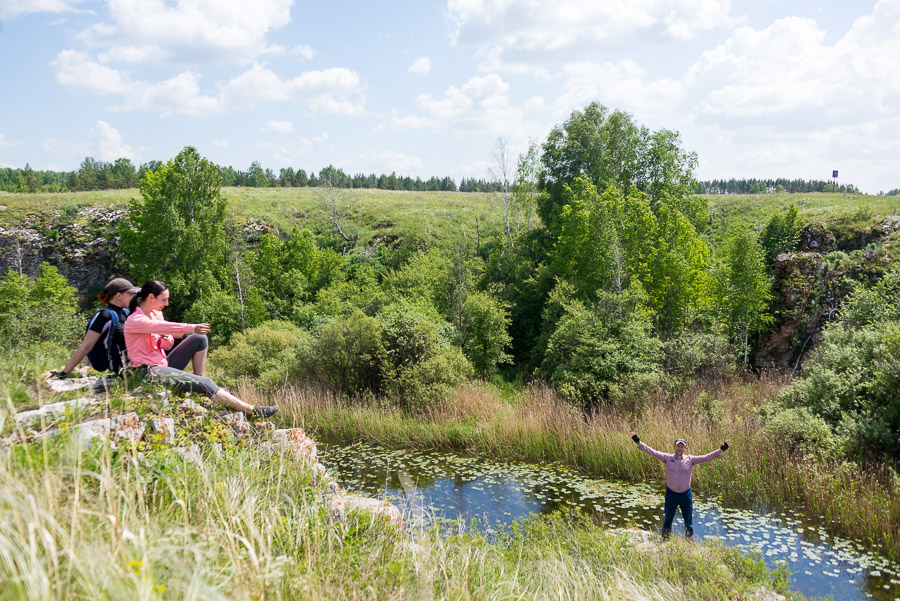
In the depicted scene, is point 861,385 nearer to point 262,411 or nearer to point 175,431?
point 262,411

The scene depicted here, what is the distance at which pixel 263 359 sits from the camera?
1698 centimetres

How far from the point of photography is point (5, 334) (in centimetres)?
2009

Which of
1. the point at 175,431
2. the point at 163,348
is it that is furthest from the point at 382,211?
the point at 175,431

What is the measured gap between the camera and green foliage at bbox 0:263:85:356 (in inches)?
750

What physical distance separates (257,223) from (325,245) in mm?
4787

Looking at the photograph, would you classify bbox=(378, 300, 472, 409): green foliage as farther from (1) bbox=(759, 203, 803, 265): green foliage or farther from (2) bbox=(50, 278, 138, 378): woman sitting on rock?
(1) bbox=(759, 203, 803, 265): green foliage

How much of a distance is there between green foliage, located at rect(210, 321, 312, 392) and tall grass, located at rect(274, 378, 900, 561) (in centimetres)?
173

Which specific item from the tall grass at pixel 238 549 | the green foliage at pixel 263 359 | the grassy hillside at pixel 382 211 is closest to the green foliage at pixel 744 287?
the tall grass at pixel 238 549

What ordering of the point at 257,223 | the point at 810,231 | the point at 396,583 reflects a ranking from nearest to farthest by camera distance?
the point at 396,583, the point at 810,231, the point at 257,223

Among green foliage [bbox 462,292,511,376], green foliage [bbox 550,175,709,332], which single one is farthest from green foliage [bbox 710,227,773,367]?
green foliage [bbox 462,292,511,376]

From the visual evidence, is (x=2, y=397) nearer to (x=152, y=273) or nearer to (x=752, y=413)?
(x=752, y=413)

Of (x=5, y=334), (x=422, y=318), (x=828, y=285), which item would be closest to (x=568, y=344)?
(x=422, y=318)

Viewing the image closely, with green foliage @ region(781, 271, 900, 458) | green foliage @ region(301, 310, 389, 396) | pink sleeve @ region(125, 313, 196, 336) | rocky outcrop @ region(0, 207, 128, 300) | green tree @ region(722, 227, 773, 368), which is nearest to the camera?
pink sleeve @ region(125, 313, 196, 336)

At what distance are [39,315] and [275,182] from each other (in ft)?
258
